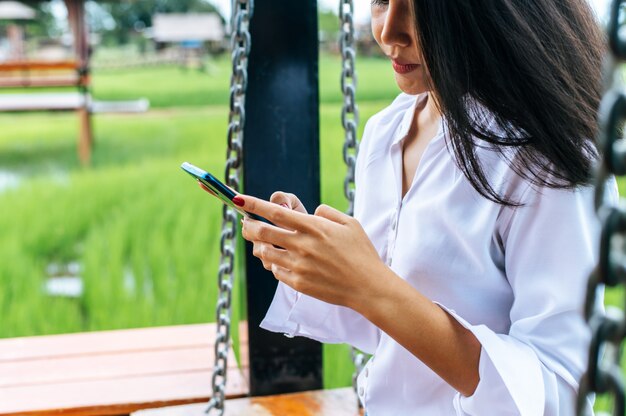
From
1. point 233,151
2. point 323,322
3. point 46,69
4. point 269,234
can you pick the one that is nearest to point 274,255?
point 269,234

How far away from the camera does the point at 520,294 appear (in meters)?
0.92

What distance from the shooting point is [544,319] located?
35.3 inches

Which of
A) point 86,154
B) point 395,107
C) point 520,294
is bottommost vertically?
point 86,154

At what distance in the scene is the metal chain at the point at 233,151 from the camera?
1.46 meters

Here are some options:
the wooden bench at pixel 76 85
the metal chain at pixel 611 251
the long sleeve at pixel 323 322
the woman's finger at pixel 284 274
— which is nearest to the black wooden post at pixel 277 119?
the long sleeve at pixel 323 322

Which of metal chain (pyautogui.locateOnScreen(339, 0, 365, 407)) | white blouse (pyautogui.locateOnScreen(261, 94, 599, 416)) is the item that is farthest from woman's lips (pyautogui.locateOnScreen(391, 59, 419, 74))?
metal chain (pyautogui.locateOnScreen(339, 0, 365, 407))

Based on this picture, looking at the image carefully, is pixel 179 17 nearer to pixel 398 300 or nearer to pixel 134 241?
pixel 134 241

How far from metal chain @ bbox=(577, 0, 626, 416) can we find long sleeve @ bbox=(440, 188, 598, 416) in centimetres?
44

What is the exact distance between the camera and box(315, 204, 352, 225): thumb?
2.79ft

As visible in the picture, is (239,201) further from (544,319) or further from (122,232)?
(122,232)

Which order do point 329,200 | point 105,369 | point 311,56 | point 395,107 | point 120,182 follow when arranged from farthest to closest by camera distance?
point 120,182 → point 329,200 → point 105,369 → point 311,56 → point 395,107

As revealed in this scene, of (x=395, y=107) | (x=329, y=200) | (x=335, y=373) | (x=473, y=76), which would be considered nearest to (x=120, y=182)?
(x=329, y=200)

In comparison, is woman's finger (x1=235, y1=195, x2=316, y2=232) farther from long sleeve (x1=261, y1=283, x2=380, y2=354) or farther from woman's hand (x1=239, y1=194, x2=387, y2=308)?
long sleeve (x1=261, y1=283, x2=380, y2=354)

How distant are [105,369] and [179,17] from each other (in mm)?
11850
